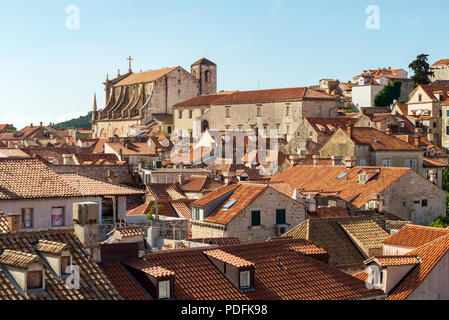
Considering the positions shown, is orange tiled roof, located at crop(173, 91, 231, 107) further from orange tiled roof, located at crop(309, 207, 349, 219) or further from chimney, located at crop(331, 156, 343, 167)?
orange tiled roof, located at crop(309, 207, 349, 219)

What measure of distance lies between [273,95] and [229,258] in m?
87.8

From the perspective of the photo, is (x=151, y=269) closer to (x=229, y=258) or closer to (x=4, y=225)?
(x=229, y=258)

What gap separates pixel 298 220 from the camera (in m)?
37.2

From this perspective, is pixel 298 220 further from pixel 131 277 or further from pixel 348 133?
pixel 348 133

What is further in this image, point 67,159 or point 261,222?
point 67,159

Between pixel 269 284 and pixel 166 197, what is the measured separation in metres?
30.1

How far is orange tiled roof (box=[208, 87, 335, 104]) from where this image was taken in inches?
4077

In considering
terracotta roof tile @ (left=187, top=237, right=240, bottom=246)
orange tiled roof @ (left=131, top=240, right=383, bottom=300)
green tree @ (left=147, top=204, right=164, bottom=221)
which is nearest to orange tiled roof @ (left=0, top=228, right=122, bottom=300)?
orange tiled roof @ (left=131, top=240, right=383, bottom=300)

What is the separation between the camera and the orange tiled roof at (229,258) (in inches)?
833

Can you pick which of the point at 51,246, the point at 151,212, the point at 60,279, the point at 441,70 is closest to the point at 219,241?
the point at 151,212

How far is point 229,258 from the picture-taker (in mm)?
21641

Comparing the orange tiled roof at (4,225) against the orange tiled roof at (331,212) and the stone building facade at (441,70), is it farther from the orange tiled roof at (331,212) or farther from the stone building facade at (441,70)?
the stone building facade at (441,70)

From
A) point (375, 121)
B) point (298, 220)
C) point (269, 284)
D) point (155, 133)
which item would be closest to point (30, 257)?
point (269, 284)

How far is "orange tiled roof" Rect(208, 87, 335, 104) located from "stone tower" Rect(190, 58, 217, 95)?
17032 mm
